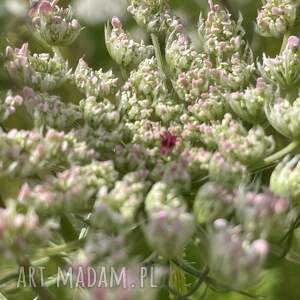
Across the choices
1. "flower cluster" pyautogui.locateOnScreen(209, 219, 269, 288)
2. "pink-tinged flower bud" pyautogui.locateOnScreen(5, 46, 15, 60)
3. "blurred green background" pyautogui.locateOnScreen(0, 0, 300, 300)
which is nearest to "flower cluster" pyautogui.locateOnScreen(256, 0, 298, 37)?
"blurred green background" pyautogui.locateOnScreen(0, 0, 300, 300)

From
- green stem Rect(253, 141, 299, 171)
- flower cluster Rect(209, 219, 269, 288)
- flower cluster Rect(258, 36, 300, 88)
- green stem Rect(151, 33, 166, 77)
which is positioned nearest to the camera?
flower cluster Rect(209, 219, 269, 288)

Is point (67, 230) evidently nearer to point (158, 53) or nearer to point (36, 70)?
point (36, 70)

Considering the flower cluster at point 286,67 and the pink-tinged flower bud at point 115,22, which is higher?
the pink-tinged flower bud at point 115,22

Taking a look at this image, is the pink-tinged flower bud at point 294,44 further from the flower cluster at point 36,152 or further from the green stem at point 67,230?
the green stem at point 67,230

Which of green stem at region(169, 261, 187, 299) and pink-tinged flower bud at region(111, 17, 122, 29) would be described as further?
pink-tinged flower bud at region(111, 17, 122, 29)

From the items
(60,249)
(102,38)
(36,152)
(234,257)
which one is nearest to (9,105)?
(36,152)

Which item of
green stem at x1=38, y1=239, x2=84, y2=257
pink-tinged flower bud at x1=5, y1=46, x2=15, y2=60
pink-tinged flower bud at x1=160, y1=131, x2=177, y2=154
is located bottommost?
green stem at x1=38, y1=239, x2=84, y2=257

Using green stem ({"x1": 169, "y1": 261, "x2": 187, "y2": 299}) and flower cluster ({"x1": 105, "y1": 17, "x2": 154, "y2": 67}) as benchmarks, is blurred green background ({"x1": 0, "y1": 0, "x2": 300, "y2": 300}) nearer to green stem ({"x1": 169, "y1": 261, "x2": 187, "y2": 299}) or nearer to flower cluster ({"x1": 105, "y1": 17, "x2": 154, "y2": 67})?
flower cluster ({"x1": 105, "y1": 17, "x2": 154, "y2": 67})

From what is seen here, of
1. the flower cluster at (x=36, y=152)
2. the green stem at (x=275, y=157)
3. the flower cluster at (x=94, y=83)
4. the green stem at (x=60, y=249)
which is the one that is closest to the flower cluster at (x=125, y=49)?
the flower cluster at (x=94, y=83)
